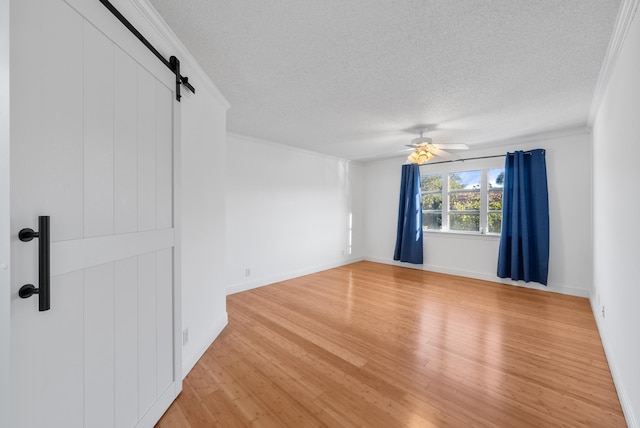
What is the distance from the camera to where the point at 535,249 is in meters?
4.07

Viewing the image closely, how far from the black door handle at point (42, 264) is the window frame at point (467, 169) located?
17.7 ft

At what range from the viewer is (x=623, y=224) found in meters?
1.70

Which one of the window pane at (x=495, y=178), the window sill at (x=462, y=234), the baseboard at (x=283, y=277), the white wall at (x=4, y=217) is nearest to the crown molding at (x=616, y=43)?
the window pane at (x=495, y=178)

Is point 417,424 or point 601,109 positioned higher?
point 601,109

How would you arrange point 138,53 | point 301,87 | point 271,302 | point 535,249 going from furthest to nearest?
point 535,249, point 271,302, point 301,87, point 138,53

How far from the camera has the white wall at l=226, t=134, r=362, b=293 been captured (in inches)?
154

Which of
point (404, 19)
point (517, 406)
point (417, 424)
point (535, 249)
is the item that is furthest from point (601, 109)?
point (417, 424)

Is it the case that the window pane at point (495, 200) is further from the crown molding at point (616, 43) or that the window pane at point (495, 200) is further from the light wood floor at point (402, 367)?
the crown molding at point (616, 43)

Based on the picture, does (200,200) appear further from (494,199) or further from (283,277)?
(494,199)

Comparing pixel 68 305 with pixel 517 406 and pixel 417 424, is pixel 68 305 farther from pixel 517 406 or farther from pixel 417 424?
pixel 517 406

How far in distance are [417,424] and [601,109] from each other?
11.0 ft

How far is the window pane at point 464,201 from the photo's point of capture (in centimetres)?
481

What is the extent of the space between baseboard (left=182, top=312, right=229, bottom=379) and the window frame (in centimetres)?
420

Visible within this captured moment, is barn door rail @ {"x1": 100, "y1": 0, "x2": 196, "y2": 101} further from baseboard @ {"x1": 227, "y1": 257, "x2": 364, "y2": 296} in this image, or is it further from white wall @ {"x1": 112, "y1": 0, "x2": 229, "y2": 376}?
baseboard @ {"x1": 227, "y1": 257, "x2": 364, "y2": 296}
